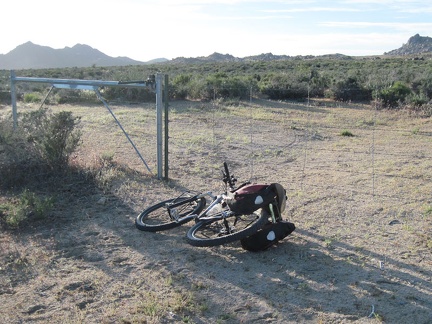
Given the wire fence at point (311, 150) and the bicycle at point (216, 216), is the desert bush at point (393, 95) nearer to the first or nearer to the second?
the wire fence at point (311, 150)

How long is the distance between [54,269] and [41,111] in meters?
4.38

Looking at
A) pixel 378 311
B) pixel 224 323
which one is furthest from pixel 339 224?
pixel 224 323

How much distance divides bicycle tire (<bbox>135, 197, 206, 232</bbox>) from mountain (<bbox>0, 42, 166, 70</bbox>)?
8796 cm

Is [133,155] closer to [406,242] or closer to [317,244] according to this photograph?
[317,244]

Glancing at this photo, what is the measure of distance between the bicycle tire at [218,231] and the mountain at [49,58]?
89.1m

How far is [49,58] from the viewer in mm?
105688

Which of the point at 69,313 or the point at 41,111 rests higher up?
the point at 41,111

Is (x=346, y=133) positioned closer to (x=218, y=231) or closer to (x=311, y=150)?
(x=311, y=150)

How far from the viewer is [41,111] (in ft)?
28.7

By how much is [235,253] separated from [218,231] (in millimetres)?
391

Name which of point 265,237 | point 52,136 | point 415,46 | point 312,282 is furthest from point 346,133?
point 415,46

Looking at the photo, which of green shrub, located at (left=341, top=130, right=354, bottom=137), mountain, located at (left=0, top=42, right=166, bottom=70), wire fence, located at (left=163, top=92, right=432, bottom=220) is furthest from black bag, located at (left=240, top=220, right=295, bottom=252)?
mountain, located at (left=0, top=42, right=166, bottom=70)

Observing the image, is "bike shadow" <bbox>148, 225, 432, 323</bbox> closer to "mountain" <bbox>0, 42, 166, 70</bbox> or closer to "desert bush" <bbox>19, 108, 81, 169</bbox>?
"desert bush" <bbox>19, 108, 81, 169</bbox>

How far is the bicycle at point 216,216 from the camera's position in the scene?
17.5 feet
